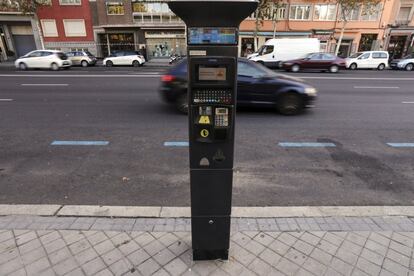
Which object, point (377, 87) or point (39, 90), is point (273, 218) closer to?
point (39, 90)

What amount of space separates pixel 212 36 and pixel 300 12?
110 ft

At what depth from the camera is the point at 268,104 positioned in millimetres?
7508

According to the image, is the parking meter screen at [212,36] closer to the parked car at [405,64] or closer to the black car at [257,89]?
the black car at [257,89]

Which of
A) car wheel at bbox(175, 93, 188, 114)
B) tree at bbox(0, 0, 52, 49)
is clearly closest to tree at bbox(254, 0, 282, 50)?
tree at bbox(0, 0, 52, 49)

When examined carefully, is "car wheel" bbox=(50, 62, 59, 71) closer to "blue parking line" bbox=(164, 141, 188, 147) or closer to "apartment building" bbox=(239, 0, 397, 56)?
"blue parking line" bbox=(164, 141, 188, 147)

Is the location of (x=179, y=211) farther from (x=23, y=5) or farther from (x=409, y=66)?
(x=23, y=5)

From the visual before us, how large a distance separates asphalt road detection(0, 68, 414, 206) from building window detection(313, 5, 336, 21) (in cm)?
2634

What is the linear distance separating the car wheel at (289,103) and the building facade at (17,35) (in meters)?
30.2

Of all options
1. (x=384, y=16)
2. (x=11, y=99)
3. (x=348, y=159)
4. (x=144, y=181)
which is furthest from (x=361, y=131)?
(x=384, y=16)

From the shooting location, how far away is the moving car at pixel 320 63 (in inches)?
774

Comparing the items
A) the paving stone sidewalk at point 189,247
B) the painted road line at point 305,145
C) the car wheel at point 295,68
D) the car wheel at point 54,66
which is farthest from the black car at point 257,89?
the car wheel at point 54,66

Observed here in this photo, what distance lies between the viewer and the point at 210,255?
2.47 meters

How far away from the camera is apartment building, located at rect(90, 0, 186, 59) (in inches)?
1160

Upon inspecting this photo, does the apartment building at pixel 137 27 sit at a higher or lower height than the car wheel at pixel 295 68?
higher
